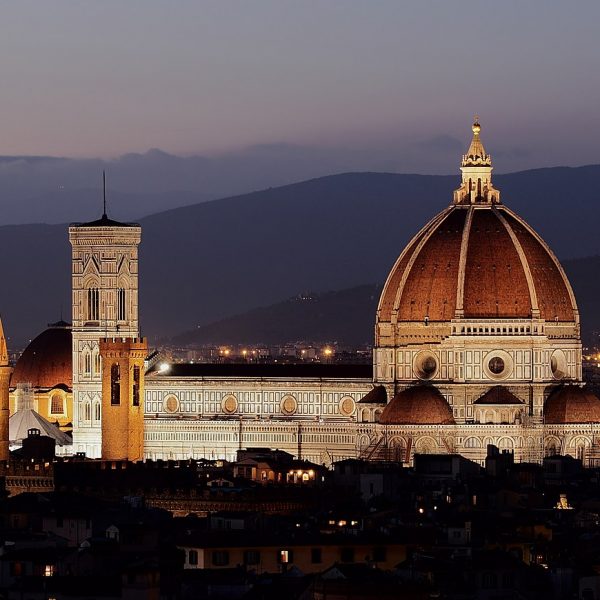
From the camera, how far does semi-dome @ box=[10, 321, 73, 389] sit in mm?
191250

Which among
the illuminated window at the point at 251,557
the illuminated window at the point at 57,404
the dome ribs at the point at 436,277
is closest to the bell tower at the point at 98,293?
the illuminated window at the point at 57,404

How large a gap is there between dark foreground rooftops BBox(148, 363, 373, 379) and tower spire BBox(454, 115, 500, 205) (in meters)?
9.25

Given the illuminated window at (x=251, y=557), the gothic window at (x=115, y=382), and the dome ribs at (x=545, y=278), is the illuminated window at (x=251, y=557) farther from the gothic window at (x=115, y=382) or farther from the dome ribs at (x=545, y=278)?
the dome ribs at (x=545, y=278)

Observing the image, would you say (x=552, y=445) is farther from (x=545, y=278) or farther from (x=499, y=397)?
(x=545, y=278)

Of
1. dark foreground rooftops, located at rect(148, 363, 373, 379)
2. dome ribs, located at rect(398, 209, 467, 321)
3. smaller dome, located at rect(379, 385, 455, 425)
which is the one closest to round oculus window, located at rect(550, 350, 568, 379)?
dome ribs, located at rect(398, 209, 467, 321)

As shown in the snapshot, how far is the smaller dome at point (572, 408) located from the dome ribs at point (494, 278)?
14.3ft

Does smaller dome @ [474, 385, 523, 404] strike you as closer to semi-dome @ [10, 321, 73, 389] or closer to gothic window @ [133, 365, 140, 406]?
gothic window @ [133, 365, 140, 406]

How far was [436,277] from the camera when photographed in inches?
6658

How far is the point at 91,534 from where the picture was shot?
354 feet

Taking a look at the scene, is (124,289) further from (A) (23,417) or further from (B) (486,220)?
(B) (486,220)

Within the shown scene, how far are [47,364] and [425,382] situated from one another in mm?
28773

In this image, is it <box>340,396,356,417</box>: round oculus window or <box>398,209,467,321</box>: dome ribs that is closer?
<box>398,209,467,321</box>: dome ribs

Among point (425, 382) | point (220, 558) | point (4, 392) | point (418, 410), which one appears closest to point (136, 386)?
point (425, 382)

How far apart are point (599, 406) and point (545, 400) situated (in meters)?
3.65
